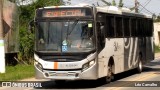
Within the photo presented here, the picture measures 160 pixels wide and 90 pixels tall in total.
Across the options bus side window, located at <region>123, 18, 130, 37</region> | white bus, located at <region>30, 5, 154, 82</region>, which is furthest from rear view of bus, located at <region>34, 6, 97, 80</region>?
bus side window, located at <region>123, 18, 130, 37</region>

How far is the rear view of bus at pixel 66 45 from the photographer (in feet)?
48.6

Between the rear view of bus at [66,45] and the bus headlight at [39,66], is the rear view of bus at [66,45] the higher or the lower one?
the higher one

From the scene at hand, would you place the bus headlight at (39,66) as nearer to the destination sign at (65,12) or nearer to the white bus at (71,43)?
the white bus at (71,43)

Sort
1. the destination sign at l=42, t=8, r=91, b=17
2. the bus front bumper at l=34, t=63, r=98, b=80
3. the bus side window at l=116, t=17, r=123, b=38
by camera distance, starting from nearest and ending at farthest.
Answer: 1. the bus front bumper at l=34, t=63, r=98, b=80
2. the destination sign at l=42, t=8, r=91, b=17
3. the bus side window at l=116, t=17, r=123, b=38

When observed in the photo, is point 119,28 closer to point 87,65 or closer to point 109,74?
point 109,74

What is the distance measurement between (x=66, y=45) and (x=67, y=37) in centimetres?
28

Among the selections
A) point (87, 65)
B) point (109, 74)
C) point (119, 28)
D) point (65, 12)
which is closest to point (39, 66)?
point (87, 65)

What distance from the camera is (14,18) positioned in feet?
88.4

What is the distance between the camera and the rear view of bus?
14.8 metres

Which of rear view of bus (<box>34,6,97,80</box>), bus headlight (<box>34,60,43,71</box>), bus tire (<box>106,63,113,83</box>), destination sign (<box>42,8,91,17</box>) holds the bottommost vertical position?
bus tire (<box>106,63,113,83</box>)

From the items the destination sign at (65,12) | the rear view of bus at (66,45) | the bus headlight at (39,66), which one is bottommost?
the bus headlight at (39,66)

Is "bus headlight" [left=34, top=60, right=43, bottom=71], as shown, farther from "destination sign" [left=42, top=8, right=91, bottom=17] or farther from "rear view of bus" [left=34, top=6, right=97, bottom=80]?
"destination sign" [left=42, top=8, right=91, bottom=17]

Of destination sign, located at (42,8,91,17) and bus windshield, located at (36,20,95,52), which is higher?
destination sign, located at (42,8,91,17)

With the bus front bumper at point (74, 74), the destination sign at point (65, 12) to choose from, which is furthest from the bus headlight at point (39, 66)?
the destination sign at point (65, 12)
